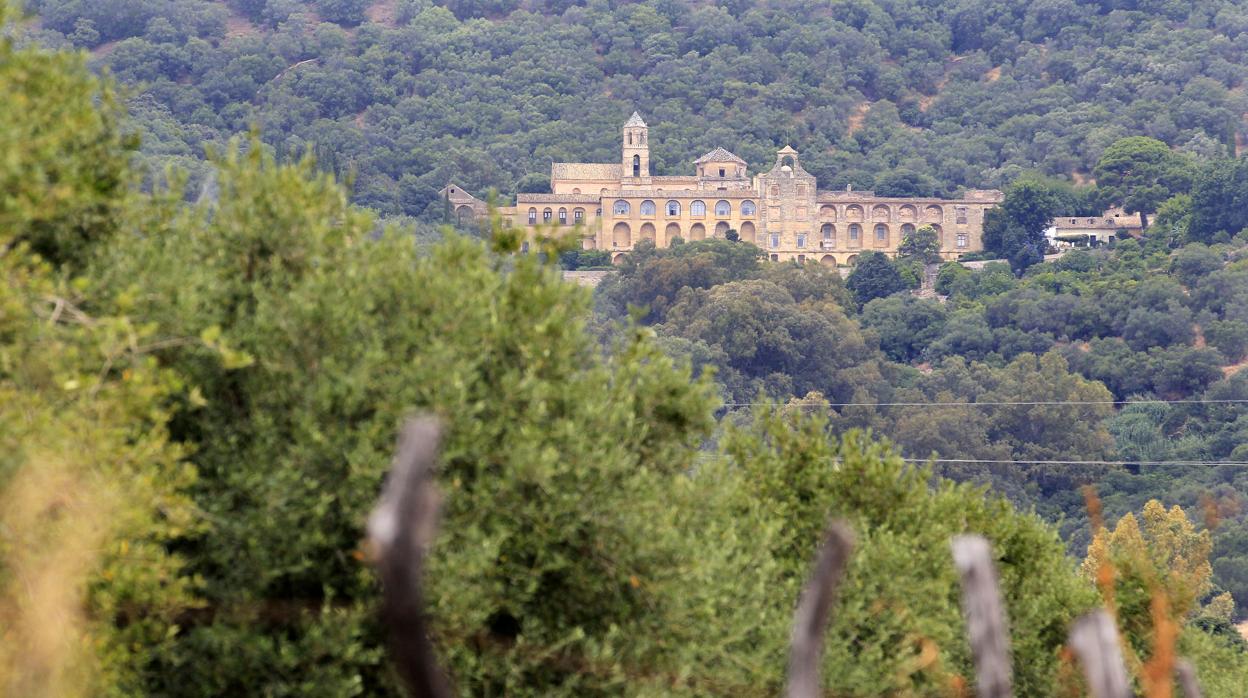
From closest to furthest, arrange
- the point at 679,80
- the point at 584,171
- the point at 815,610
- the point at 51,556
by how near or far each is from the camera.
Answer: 1. the point at 815,610
2. the point at 51,556
3. the point at 584,171
4. the point at 679,80

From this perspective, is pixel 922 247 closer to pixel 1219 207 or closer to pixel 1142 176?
pixel 1142 176

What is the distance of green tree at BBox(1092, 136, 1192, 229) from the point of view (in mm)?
129875

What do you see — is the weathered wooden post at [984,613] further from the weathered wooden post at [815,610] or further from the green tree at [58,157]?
the green tree at [58,157]

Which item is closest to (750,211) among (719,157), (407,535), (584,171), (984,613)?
(719,157)

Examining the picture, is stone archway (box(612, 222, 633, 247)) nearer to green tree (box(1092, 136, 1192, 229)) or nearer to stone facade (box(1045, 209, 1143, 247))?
stone facade (box(1045, 209, 1143, 247))

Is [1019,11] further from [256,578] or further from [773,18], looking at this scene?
[256,578]

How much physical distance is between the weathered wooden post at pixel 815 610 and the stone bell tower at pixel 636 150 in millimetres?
135896

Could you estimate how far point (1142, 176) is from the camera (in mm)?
132500

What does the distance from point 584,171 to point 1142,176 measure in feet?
113

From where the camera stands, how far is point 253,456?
14.2 meters

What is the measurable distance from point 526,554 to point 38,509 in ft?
13.0

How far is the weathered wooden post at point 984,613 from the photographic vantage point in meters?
5.56

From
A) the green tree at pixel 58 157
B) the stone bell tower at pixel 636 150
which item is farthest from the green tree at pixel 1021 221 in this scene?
the green tree at pixel 58 157

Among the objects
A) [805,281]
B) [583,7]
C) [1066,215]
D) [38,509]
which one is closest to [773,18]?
[583,7]
